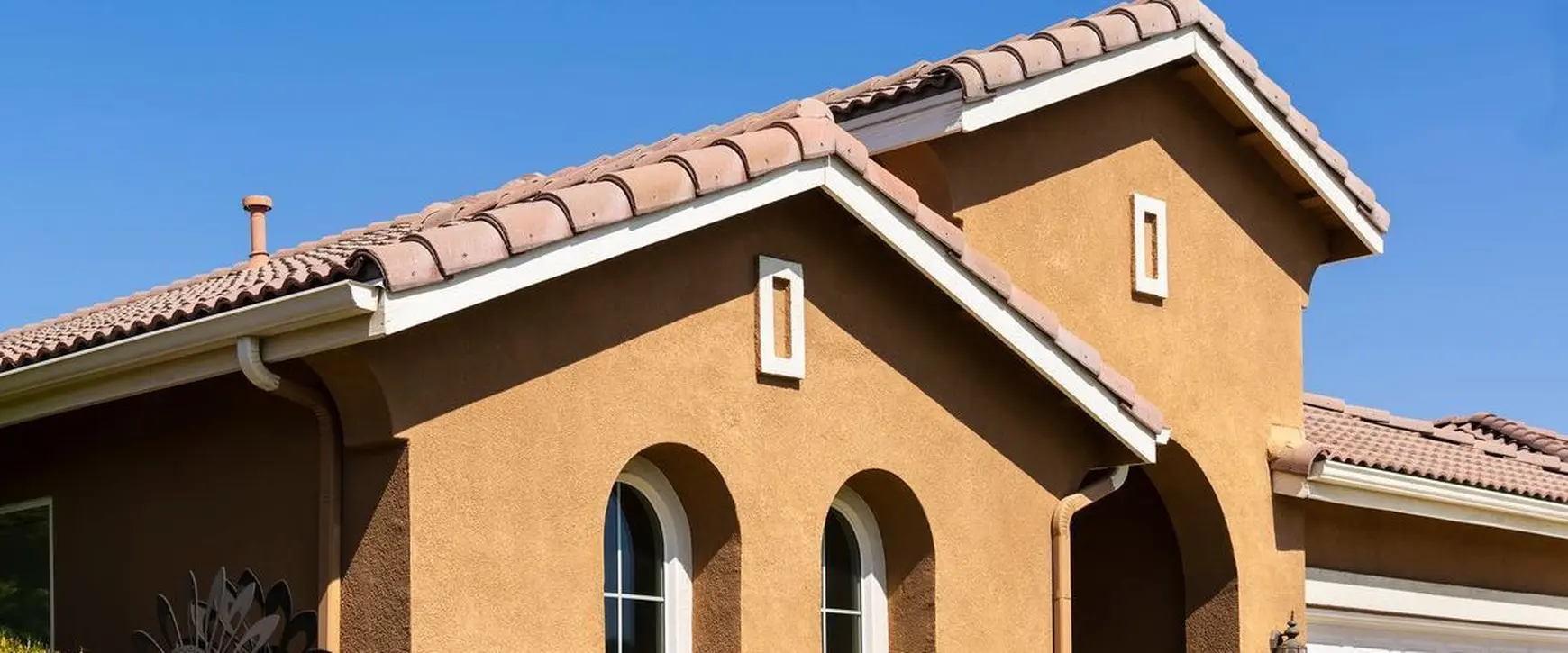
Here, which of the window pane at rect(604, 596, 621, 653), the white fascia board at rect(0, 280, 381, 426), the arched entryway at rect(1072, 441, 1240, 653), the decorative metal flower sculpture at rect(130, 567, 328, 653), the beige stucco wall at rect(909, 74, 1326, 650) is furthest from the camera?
→ the arched entryway at rect(1072, 441, 1240, 653)

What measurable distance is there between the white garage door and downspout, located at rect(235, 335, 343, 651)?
343 inches

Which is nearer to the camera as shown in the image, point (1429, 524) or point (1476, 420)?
point (1429, 524)

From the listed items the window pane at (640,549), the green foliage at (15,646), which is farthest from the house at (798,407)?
the green foliage at (15,646)

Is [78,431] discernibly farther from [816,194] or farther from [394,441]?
[816,194]

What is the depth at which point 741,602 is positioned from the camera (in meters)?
10.8

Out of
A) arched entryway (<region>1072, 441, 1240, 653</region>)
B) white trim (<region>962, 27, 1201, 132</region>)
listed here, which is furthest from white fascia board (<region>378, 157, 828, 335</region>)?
arched entryway (<region>1072, 441, 1240, 653</region>)

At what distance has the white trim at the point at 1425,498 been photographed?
1544cm

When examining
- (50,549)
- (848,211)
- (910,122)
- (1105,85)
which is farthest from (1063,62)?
(50,549)

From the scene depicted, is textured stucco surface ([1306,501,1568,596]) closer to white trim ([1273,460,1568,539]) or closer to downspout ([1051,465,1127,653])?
white trim ([1273,460,1568,539])

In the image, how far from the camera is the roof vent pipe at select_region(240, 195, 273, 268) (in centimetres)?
1504

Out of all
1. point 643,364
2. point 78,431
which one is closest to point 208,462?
point 78,431

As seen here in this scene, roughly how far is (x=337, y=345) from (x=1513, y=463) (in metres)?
12.8

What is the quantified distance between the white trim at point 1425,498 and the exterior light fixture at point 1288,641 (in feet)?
3.14

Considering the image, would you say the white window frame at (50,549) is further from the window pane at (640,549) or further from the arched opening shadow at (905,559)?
the arched opening shadow at (905,559)
